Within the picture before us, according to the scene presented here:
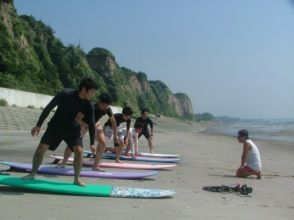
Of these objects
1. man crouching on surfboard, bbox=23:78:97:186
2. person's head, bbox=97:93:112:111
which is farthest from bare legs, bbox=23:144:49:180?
person's head, bbox=97:93:112:111

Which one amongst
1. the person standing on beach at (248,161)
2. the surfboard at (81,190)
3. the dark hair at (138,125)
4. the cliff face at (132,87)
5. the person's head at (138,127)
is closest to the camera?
the surfboard at (81,190)

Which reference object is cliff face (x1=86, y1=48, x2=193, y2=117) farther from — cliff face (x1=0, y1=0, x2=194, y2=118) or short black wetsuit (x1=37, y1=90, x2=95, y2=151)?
short black wetsuit (x1=37, y1=90, x2=95, y2=151)

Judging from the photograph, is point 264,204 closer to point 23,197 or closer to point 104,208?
point 104,208

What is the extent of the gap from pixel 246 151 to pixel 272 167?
348cm

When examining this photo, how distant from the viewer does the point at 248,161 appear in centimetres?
1028

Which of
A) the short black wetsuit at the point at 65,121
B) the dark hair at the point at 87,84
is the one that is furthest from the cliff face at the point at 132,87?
the dark hair at the point at 87,84

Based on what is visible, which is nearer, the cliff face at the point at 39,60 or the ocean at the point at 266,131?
the cliff face at the point at 39,60

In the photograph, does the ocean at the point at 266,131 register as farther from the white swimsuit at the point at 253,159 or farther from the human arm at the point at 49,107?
the human arm at the point at 49,107

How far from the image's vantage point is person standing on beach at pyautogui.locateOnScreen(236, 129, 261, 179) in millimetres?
10078

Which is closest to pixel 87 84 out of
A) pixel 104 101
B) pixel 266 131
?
pixel 104 101

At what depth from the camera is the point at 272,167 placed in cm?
1338

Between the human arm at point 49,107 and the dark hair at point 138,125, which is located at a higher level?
the human arm at point 49,107

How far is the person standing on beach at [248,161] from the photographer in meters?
10.1

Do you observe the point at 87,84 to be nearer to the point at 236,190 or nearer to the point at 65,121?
the point at 65,121
